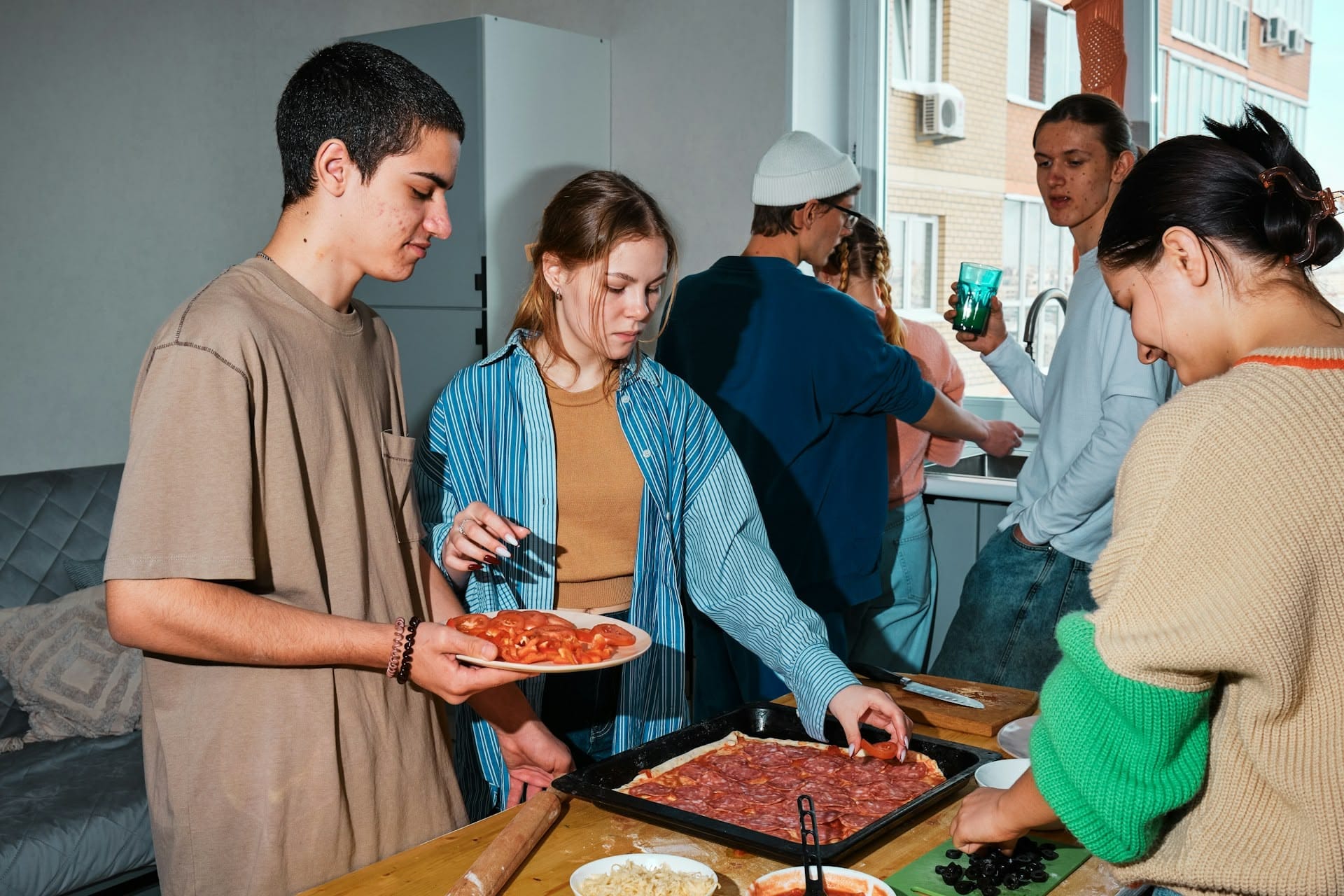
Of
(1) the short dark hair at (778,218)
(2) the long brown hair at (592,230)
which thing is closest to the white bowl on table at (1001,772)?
(2) the long brown hair at (592,230)

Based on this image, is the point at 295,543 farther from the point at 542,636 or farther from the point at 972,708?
the point at 972,708

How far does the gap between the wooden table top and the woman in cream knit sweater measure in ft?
0.99

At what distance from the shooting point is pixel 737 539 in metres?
1.86

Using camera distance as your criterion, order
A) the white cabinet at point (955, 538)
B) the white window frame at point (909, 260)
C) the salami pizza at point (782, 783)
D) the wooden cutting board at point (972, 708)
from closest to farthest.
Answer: the salami pizza at point (782, 783) → the wooden cutting board at point (972, 708) → the white cabinet at point (955, 538) → the white window frame at point (909, 260)

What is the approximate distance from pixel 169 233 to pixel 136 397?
2.72 m

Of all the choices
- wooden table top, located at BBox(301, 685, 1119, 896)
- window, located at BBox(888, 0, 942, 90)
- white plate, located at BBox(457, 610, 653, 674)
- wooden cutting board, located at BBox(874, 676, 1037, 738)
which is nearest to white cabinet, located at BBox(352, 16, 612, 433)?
A: window, located at BBox(888, 0, 942, 90)

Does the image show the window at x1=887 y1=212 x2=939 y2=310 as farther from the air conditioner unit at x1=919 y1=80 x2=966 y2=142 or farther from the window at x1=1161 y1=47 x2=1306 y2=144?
the window at x1=1161 y1=47 x2=1306 y2=144

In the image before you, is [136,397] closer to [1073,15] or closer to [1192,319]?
[1192,319]

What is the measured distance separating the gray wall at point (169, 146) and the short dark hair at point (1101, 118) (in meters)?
1.33

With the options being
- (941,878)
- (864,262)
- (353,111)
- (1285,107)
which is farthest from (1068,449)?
(1285,107)

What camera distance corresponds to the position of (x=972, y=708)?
1783 millimetres

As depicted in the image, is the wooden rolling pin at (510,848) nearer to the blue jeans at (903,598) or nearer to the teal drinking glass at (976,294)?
the teal drinking glass at (976,294)

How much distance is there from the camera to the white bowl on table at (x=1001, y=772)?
55.4 inches

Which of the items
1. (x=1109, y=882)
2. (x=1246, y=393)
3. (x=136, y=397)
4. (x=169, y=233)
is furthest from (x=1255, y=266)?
(x=169, y=233)
